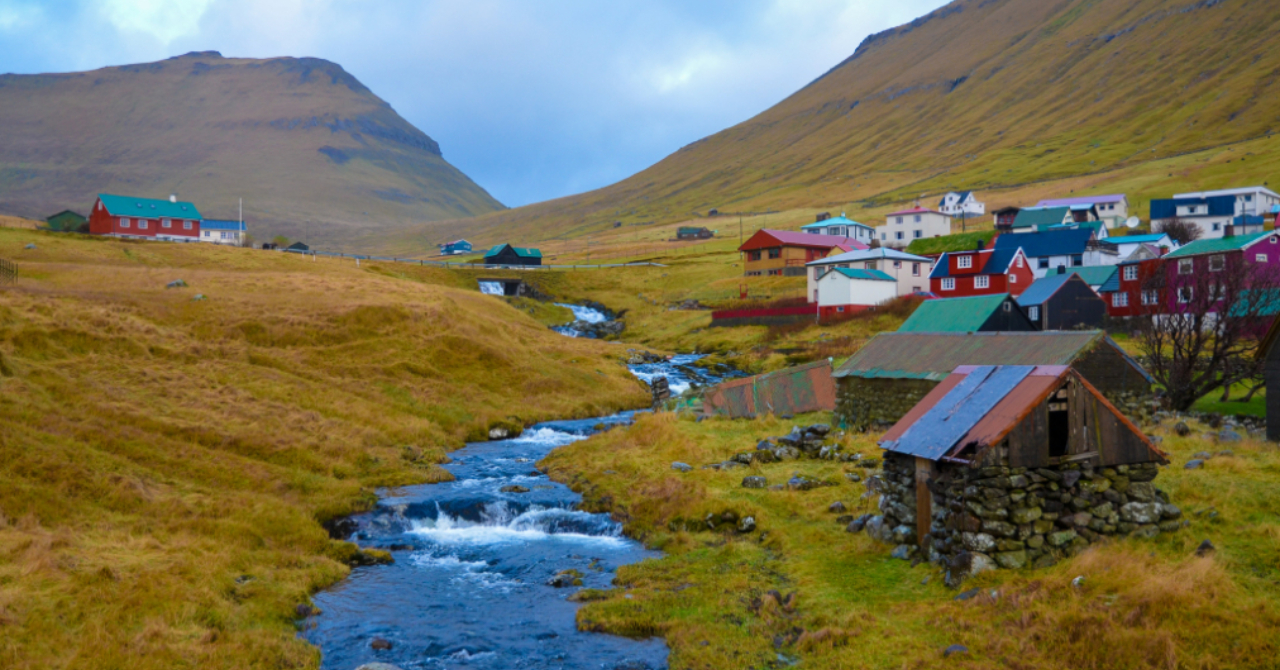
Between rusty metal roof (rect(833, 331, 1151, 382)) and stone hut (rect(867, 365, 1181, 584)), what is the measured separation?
15.0 m

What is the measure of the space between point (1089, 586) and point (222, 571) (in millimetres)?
19005

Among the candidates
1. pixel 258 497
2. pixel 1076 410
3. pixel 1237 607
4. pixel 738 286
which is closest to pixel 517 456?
pixel 258 497

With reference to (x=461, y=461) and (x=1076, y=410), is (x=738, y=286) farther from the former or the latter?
(x=1076, y=410)

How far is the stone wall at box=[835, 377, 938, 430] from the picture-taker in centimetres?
3469

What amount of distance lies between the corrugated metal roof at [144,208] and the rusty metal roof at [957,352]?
122 m

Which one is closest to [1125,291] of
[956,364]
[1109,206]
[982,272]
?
[982,272]

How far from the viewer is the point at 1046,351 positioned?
1261 inches

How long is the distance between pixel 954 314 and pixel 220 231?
540 feet

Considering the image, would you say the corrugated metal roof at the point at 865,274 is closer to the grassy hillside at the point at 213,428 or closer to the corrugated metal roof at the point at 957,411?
the grassy hillside at the point at 213,428

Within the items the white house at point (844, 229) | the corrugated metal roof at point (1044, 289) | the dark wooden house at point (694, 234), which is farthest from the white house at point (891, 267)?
the dark wooden house at point (694, 234)

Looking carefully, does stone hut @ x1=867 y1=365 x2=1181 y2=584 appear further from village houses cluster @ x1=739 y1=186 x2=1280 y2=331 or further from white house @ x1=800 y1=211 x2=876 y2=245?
white house @ x1=800 y1=211 x2=876 y2=245

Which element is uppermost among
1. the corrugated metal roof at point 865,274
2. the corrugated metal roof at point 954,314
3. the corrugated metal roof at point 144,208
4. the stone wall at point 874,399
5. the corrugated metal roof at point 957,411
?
the corrugated metal roof at point 144,208

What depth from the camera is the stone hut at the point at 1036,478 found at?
Result: 15812mm

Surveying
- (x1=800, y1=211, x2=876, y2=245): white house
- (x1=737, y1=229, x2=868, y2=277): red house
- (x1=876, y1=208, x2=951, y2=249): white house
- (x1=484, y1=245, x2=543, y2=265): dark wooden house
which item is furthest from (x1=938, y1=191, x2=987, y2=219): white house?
(x1=484, y1=245, x2=543, y2=265): dark wooden house
